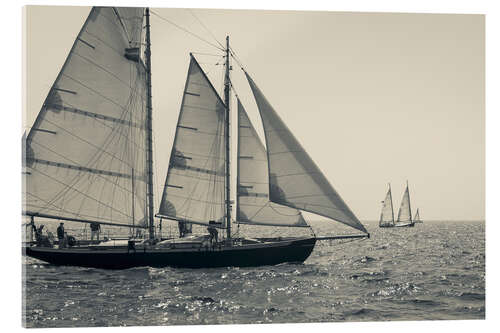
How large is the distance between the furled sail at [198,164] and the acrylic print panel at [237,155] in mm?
56

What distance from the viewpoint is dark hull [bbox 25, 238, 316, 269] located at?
22406 mm

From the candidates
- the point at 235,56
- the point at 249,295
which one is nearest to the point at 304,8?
the point at 235,56

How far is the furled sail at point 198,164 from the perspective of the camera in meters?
23.0

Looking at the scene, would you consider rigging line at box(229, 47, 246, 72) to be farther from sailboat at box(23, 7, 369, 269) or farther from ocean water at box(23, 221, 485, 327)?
ocean water at box(23, 221, 485, 327)

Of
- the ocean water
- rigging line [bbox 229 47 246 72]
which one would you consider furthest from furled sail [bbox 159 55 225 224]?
rigging line [bbox 229 47 246 72]

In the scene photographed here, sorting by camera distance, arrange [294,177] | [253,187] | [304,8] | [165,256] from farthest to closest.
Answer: [253,187] < [165,256] < [294,177] < [304,8]

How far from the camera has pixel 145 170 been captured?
2302 cm

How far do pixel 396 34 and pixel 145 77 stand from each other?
10187 mm

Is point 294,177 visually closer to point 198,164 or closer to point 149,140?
point 198,164

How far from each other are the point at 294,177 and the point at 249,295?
4987 mm

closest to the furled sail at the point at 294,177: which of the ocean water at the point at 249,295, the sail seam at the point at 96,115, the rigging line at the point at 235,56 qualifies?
the rigging line at the point at 235,56

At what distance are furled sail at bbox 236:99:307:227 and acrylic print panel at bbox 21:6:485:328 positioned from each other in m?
0.12
